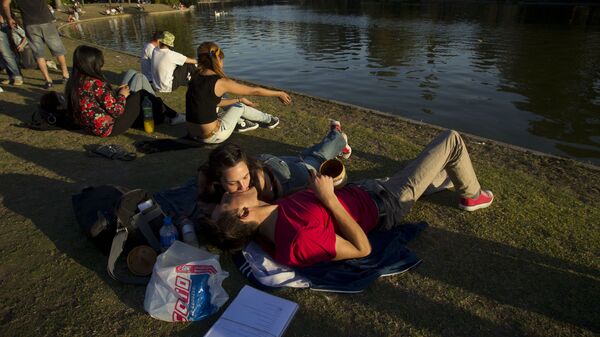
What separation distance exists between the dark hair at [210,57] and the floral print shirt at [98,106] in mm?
1613

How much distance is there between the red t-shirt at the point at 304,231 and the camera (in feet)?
9.73

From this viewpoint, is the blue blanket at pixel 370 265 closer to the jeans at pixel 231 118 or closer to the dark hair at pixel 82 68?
the jeans at pixel 231 118

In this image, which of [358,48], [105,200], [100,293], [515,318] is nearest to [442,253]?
[515,318]

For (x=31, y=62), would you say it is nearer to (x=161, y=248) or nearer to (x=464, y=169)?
(x=161, y=248)

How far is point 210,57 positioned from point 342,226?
373 centimetres

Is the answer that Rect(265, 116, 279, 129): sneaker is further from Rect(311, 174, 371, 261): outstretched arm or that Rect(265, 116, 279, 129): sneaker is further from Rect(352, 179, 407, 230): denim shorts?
Rect(311, 174, 371, 261): outstretched arm

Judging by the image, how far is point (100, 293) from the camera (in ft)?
10.5

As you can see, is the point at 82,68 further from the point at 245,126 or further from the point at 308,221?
the point at 308,221

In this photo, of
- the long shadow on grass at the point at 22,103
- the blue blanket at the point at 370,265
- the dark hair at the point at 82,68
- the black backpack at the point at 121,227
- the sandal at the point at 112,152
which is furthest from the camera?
the long shadow on grass at the point at 22,103

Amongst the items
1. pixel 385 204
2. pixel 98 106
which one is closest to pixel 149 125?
pixel 98 106

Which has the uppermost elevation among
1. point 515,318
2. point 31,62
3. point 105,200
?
point 31,62

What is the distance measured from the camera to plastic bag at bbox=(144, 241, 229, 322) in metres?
2.93

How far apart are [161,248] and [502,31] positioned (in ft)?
96.0

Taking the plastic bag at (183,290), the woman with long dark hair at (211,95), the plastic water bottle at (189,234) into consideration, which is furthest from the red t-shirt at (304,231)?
the woman with long dark hair at (211,95)
